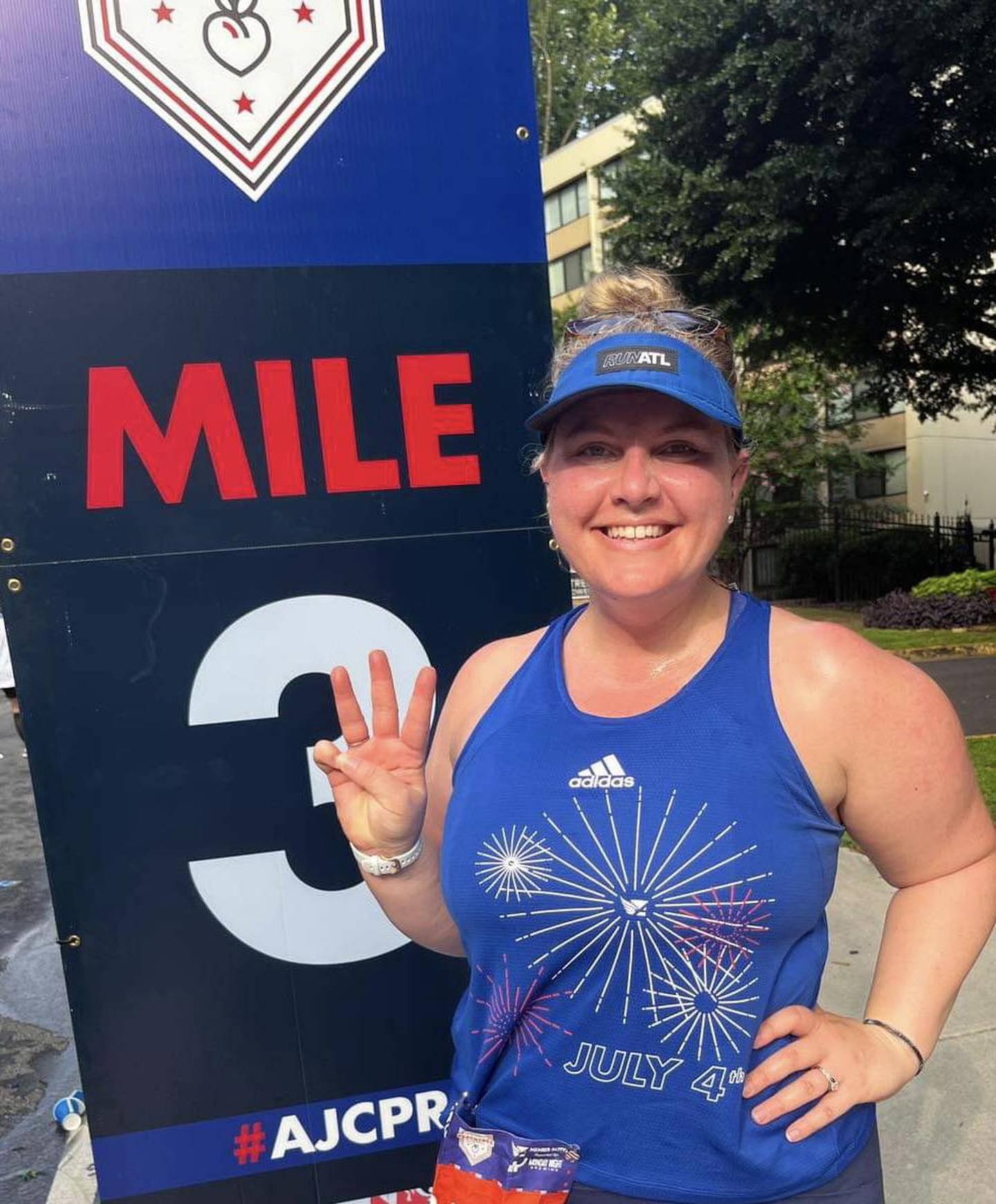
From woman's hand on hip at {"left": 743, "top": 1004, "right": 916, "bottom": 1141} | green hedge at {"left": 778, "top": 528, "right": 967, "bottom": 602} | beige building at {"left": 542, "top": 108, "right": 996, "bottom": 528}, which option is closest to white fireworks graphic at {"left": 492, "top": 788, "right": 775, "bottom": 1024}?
woman's hand on hip at {"left": 743, "top": 1004, "right": 916, "bottom": 1141}

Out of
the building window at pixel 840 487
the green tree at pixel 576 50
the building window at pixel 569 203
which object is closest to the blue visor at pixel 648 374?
the building window at pixel 840 487

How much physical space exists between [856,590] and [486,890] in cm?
2089

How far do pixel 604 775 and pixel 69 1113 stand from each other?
3.00 metres

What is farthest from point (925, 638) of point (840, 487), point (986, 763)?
point (840, 487)

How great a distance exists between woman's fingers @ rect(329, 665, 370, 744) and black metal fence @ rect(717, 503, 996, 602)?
1838 centimetres

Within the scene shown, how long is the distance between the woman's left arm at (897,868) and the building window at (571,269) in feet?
114

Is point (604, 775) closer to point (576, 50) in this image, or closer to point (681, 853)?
point (681, 853)

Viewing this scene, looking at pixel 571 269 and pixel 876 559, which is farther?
pixel 571 269

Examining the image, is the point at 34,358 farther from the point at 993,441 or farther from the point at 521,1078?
the point at 993,441

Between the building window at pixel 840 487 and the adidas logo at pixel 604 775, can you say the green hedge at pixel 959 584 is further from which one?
the adidas logo at pixel 604 775

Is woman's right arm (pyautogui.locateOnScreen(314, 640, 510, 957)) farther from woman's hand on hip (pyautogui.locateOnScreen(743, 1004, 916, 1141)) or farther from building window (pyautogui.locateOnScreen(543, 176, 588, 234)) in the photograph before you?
→ building window (pyautogui.locateOnScreen(543, 176, 588, 234))

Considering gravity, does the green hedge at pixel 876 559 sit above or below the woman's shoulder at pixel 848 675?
below

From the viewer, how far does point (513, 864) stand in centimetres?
133

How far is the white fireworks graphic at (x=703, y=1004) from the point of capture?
4.19 ft
